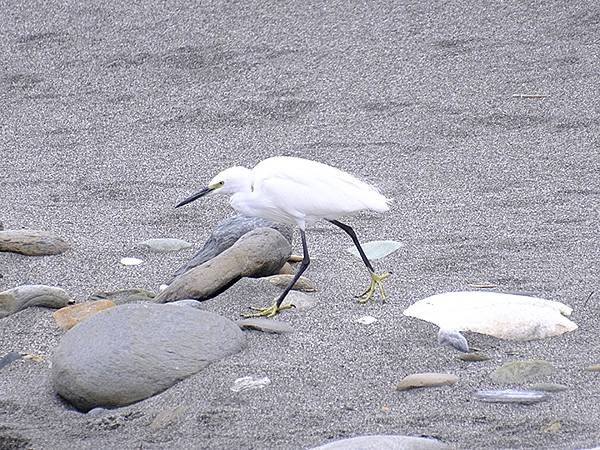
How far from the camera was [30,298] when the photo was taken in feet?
12.1

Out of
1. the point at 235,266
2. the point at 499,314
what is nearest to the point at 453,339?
the point at 499,314

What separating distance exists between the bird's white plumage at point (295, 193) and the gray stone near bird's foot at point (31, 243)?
949mm

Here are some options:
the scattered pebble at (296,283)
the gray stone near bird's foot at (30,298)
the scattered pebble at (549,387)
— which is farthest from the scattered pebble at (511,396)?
the gray stone near bird's foot at (30,298)

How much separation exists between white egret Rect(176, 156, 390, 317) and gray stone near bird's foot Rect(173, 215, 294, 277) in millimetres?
420

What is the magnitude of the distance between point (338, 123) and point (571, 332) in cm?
288

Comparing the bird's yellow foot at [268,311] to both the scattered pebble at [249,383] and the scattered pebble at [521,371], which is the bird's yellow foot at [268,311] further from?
the scattered pebble at [521,371]

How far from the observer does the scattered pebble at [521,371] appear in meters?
2.99

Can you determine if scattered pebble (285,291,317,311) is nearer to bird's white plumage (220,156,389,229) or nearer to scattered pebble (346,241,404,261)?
bird's white plumage (220,156,389,229)

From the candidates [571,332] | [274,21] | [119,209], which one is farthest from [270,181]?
[274,21]

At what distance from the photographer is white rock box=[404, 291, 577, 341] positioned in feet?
10.8

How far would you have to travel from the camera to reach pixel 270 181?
3.48m

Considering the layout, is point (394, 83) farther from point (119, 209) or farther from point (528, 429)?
point (528, 429)

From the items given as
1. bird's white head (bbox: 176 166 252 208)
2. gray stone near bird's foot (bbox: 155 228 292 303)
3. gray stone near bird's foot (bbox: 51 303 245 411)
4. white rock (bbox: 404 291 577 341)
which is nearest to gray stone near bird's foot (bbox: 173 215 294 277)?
gray stone near bird's foot (bbox: 155 228 292 303)

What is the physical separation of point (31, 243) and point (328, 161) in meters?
1.76
